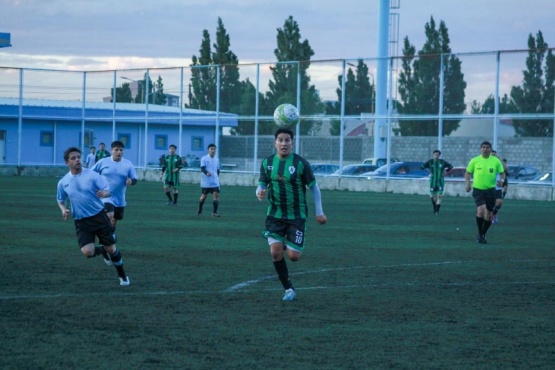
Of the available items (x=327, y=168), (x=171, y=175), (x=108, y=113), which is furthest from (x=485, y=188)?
(x=108, y=113)

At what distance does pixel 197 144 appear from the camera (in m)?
54.2

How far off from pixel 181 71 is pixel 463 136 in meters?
16.9

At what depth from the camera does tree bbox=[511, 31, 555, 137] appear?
132 ft

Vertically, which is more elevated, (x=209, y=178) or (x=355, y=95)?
(x=355, y=95)

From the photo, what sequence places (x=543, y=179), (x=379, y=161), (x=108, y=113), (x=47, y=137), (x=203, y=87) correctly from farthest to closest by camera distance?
(x=47, y=137) < (x=108, y=113) < (x=203, y=87) < (x=379, y=161) < (x=543, y=179)

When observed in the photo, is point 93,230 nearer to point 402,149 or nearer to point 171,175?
point 171,175

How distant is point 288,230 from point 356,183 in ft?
118

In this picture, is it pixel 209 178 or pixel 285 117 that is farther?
pixel 209 178

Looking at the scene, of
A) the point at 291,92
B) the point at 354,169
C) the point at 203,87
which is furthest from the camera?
the point at 203,87

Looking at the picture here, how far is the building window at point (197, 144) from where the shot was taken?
177ft

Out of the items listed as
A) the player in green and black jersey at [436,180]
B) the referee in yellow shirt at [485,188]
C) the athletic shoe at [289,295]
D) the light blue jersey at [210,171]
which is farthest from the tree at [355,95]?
the athletic shoe at [289,295]

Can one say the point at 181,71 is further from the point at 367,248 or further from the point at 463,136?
the point at 367,248

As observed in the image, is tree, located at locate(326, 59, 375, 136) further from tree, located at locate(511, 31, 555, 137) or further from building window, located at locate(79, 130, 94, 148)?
building window, located at locate(79, 130, 94, 148)

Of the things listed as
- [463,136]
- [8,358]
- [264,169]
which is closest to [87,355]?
[8,358]
